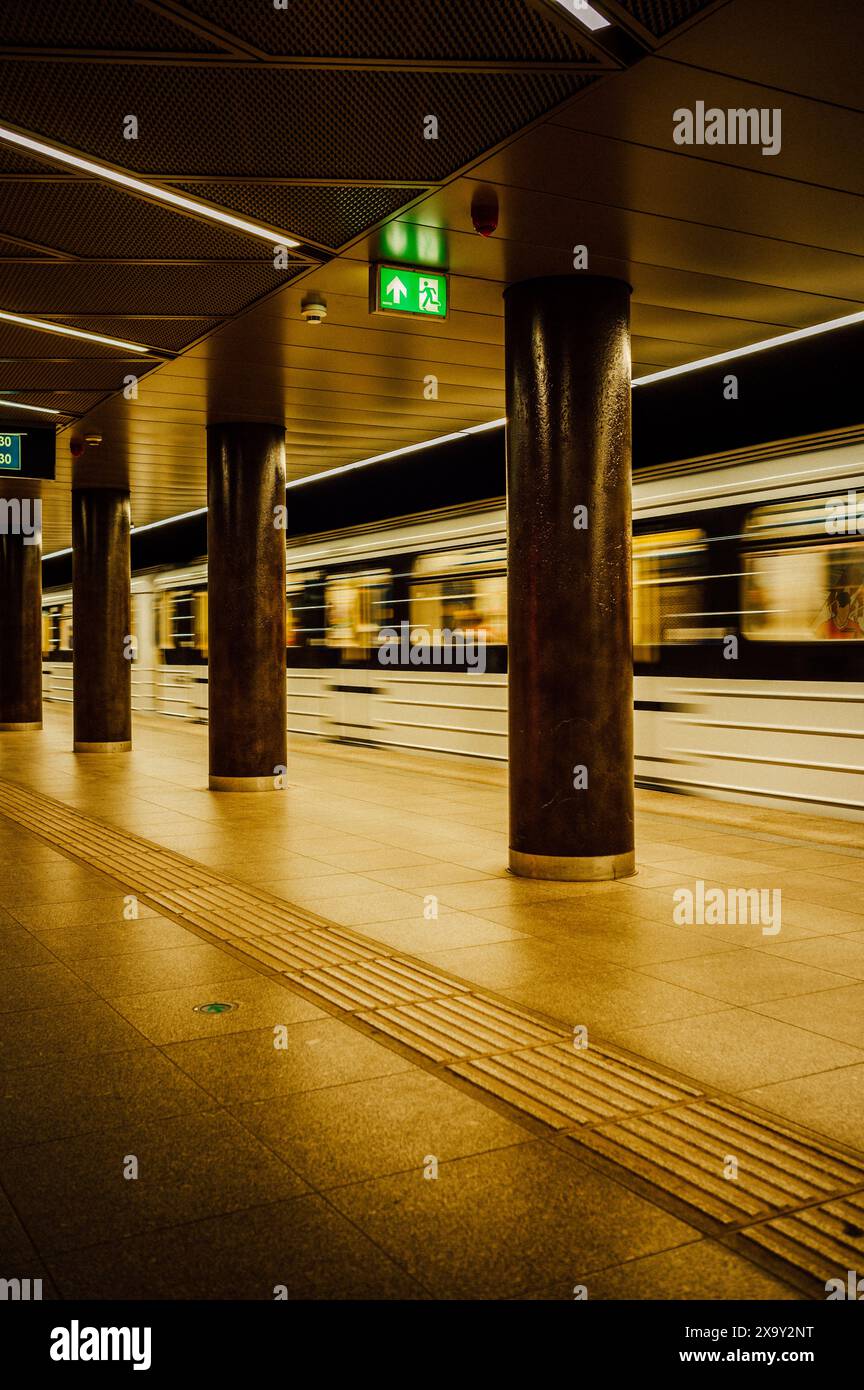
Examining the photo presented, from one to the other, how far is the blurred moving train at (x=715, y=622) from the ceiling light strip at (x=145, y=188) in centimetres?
488

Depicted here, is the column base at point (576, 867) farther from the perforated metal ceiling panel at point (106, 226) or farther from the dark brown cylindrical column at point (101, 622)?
the dark brown cylindrical column at point (101, 622)

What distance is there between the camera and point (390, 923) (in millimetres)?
6387

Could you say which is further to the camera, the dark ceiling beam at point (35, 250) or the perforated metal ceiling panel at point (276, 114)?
the dark ceiling beam at point (35, 250)

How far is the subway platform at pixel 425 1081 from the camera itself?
289 cm

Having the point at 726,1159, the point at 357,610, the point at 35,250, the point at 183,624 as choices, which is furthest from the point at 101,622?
the point at 726,1159

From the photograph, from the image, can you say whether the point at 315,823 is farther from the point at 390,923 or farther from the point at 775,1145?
the point at 775,1145

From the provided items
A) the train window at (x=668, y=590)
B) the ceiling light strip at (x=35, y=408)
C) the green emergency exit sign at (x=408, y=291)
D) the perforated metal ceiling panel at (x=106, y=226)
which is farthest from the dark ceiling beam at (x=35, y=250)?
the train window at (x=668, y=590)

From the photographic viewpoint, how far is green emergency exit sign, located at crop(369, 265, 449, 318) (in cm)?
702

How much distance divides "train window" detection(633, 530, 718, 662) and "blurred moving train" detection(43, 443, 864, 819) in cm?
2

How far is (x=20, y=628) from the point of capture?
2098cm

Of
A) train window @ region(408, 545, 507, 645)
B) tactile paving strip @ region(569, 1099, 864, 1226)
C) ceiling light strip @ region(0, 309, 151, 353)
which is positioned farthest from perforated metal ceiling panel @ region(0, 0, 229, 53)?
train window @ region(408, 545, 507, 645)

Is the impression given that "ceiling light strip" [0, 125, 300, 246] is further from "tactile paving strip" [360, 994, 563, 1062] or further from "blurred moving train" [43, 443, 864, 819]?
"blurred moving train" [43, 443, 864, 819]

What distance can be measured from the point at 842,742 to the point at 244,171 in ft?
20.4
